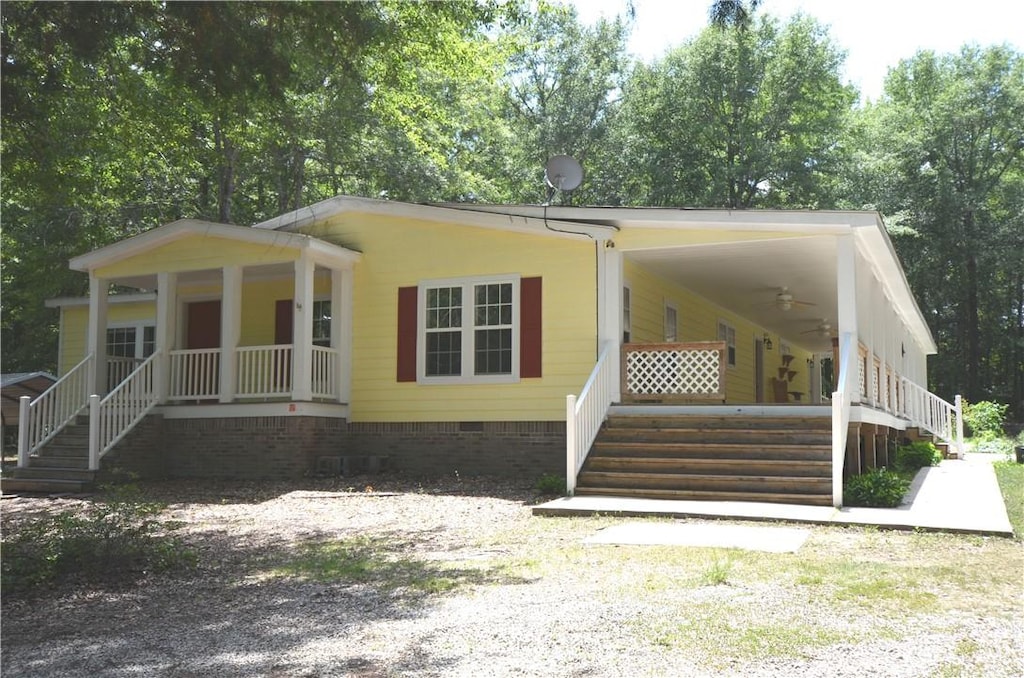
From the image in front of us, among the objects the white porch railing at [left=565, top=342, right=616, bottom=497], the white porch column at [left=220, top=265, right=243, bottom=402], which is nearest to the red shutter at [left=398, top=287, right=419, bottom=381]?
the white porch column at [left=220, top=265, right=243, bottom=402]

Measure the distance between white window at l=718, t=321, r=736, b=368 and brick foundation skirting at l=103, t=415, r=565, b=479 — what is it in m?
7.22

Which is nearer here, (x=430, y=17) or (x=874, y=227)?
(x=430, y=17)

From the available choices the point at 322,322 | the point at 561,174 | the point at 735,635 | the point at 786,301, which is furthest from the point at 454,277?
the point at 735,635

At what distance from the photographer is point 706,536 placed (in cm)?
803

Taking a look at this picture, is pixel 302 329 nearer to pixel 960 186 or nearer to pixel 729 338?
pixel 729 338

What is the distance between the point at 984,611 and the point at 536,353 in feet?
28.8

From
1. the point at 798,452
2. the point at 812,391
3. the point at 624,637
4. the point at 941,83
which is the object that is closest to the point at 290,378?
the point at 798,452

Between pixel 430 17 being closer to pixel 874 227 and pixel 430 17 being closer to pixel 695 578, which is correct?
pixel 874 227

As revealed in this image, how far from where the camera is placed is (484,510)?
1032 cm

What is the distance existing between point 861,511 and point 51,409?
1236 cm

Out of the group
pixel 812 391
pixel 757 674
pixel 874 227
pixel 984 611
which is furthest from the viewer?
pixel 812 391

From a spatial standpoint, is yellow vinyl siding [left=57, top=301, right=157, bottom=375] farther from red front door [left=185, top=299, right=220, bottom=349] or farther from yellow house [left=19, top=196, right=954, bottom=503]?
yellow house [left=19, top=196, right=954, bottom=503]

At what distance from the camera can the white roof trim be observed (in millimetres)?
13659

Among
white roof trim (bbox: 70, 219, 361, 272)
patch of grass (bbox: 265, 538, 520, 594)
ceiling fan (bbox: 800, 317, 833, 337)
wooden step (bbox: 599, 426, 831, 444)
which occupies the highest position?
white roof trim (bbox: 70, 219, 361, 272)
